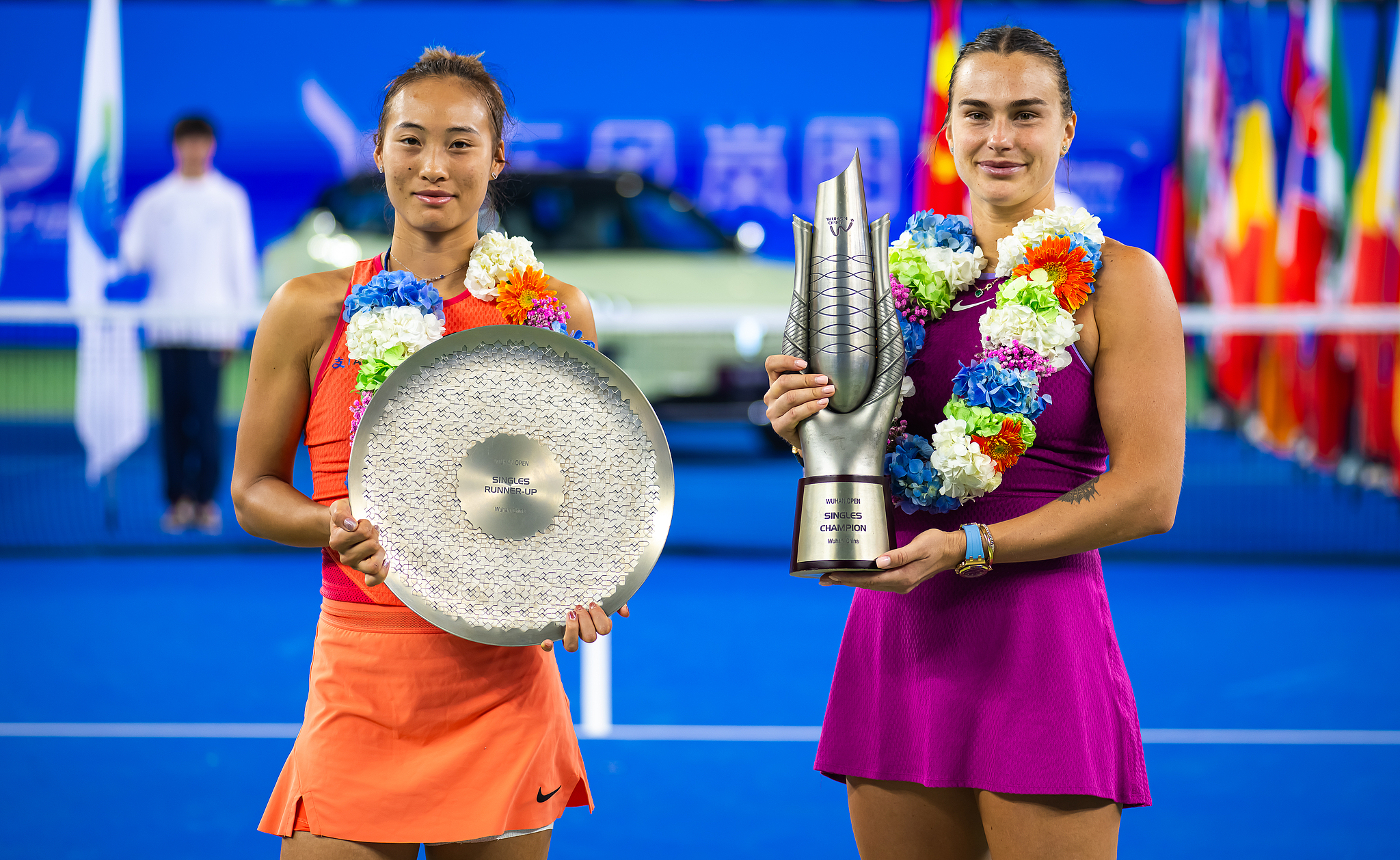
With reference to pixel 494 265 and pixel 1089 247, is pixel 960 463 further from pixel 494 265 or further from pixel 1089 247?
pixel 494 265

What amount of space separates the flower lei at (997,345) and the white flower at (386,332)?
82 cm

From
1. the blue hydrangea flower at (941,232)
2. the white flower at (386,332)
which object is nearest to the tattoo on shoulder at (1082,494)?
the blue hydrangea flower at (941,232)

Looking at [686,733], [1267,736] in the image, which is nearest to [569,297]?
[686,733]

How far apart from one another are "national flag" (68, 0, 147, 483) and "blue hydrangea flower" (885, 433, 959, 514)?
7436 millimetres

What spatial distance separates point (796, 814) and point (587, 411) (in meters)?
2.44

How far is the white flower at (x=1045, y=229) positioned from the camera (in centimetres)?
224

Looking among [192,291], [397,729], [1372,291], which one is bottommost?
[397,729]

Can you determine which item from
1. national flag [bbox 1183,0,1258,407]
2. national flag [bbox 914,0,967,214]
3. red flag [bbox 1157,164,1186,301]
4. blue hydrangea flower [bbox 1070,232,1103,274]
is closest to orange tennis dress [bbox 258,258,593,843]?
blue hydrangea flower [bbox 1070,232,1103,274]

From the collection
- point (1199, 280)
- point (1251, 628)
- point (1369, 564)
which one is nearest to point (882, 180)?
point (1199, 280)

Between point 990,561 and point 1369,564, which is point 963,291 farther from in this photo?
point 1369,564

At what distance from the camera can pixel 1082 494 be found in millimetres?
2139

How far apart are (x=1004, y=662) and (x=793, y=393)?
595 mm

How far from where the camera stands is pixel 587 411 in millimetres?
2195

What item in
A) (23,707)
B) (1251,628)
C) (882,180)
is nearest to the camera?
(23,707)
